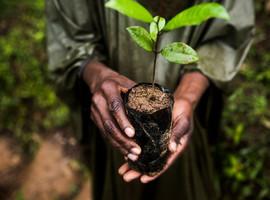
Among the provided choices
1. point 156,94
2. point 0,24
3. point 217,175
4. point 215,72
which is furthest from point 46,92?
point 156,94

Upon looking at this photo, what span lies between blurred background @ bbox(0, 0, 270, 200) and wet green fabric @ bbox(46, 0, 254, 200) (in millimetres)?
735

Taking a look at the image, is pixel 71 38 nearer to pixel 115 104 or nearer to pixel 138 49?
pixel 138 49

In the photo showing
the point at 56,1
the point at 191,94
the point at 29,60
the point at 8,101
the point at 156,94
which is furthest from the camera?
the point at 29,60

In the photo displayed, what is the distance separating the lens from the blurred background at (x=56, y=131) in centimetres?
257

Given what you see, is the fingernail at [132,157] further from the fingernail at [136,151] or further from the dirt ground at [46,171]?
the dirt ground at [46,171]

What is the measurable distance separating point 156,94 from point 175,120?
25 cm

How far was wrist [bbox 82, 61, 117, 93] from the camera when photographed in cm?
150

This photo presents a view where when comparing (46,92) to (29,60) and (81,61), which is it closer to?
(29,60)

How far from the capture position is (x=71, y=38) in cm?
172

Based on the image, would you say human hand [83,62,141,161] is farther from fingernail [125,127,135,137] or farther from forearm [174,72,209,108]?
forearm [174,72,209,108]

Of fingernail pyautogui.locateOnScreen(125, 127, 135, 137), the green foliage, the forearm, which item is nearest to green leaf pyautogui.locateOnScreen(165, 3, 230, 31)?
fingernail pyautogui.locateOnScreen(125, 127, 135, 137)

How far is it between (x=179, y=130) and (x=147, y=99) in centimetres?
25

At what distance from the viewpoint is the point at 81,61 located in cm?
166

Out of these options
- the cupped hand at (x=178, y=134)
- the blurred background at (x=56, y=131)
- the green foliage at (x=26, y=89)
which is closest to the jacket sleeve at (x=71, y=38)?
the cupped hand at (x=178, y=134)
